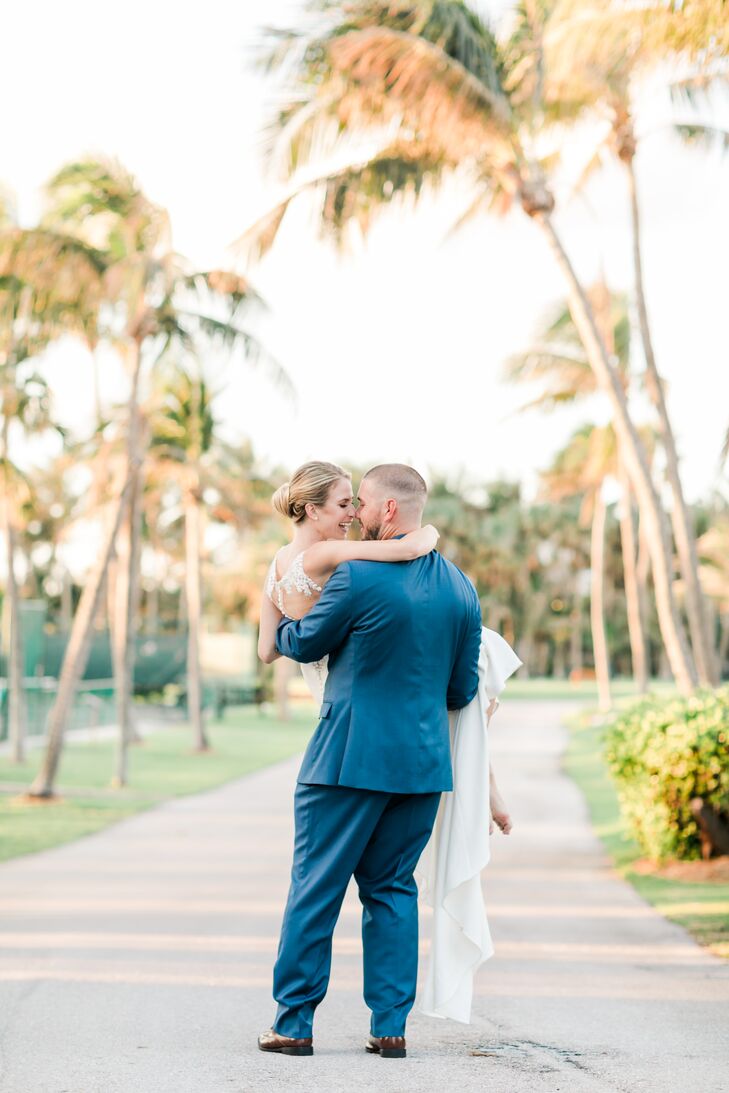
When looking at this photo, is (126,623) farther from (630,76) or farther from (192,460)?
(630,76)

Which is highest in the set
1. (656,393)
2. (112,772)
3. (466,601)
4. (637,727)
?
(656,393)

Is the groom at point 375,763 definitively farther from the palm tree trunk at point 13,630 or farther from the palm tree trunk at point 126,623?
the palm tree trunk at point 13,630

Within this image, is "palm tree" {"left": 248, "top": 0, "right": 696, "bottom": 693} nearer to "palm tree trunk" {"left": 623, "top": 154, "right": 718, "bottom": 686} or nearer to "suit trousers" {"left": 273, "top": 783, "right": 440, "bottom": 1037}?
"palm tree trunk" {"left": 623, "top": 154, "right": 718, "bottom": 686}

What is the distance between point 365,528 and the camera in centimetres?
461

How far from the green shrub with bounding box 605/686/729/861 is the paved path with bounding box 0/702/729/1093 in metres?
0.53

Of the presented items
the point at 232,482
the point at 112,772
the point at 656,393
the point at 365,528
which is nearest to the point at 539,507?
the point at 232,482

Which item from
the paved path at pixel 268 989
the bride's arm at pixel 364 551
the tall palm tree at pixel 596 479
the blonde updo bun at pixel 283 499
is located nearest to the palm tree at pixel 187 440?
the tall palm tree at pixel 596 479

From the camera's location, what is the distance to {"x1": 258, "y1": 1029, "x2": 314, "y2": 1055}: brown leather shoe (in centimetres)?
431

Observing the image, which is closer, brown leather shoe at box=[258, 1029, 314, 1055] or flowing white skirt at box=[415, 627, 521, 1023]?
brown leather shoe at box=[258, 1029, 314, 1055]

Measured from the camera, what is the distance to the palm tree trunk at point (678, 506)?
1351 centimetres

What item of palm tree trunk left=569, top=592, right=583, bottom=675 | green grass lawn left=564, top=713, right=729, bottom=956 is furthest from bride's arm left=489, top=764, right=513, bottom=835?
palm tree trunk left=569, top=592, right=583, bottom=675

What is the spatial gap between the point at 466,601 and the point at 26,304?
1316 cm

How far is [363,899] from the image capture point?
4527 mm

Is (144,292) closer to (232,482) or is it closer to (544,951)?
(544,951)
